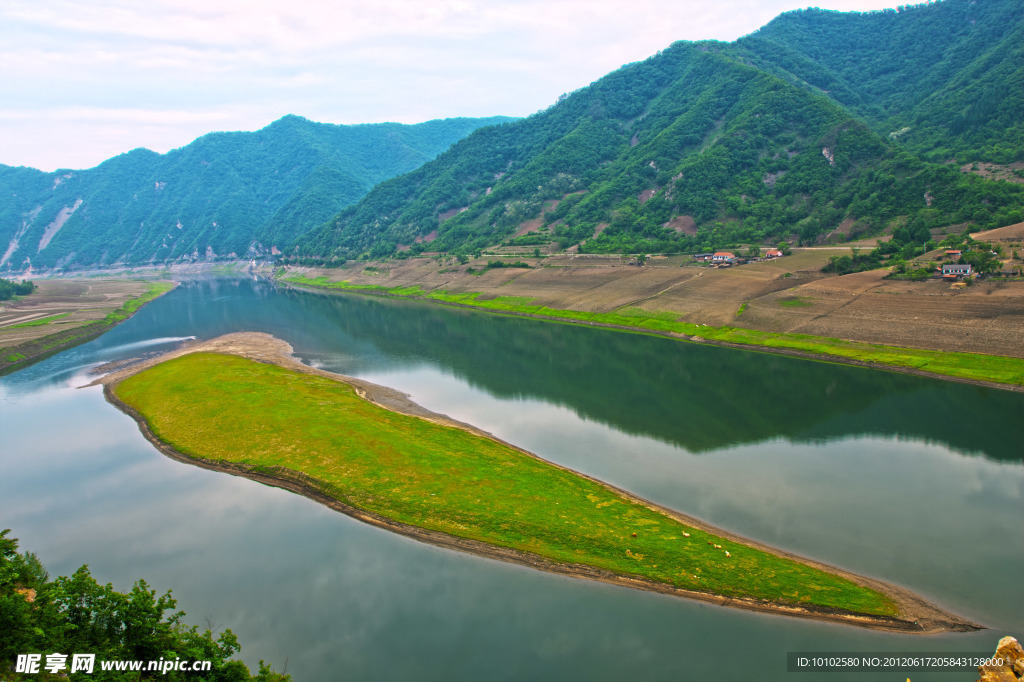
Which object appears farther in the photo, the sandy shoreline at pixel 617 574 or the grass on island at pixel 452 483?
the grass on island at pixel 452 483

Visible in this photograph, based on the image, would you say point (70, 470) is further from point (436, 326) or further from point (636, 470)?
point (436, 326)

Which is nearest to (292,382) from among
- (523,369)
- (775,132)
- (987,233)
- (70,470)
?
(70,470)

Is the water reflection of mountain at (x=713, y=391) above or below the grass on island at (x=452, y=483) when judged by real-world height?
above

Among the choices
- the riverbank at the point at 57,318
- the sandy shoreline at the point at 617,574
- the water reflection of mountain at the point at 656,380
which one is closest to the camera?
the sandy shoreline at the point at 617,574

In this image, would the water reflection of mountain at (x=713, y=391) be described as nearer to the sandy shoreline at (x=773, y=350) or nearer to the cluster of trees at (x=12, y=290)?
the sandy shoreline at (x=773, y=350)

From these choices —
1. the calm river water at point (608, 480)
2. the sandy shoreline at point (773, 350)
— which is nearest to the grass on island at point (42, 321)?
the calm river water at point (608, 480)

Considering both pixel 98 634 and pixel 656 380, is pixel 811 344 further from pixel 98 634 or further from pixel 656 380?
pixel 98 634
